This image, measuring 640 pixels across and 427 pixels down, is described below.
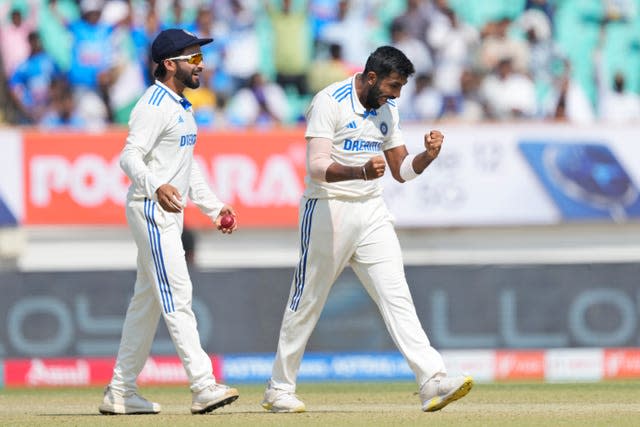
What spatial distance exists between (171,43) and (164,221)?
912 millimetres

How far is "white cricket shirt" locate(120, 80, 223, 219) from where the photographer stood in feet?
23.7

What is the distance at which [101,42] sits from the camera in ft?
48.8

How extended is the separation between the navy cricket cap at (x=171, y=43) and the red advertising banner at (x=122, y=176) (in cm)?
679

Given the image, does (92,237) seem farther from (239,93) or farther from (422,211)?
(422,211)

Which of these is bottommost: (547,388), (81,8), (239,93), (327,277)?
(547,388)

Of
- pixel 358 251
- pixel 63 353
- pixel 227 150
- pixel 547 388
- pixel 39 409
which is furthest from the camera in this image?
pixel 227 150

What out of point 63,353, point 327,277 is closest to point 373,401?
point 327,277

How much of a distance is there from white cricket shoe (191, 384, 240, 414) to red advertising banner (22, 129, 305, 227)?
706cm

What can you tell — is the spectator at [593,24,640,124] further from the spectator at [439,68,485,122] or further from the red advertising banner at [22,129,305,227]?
the red advertising banner at [22,129,305,227]

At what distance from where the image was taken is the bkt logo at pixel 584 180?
14.7 metres

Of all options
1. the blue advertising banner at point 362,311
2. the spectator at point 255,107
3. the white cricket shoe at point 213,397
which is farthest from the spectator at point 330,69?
the white cricket shoe at point 213,397

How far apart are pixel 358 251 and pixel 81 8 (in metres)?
8.52

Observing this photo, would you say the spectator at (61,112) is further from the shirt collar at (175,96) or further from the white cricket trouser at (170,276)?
the white cricket trouser at (170,276)

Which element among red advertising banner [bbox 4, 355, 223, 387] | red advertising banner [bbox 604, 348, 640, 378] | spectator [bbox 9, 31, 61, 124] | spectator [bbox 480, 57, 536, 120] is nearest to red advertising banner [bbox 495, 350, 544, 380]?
red advertising banner [bbox 604, 348, 640, 378]
